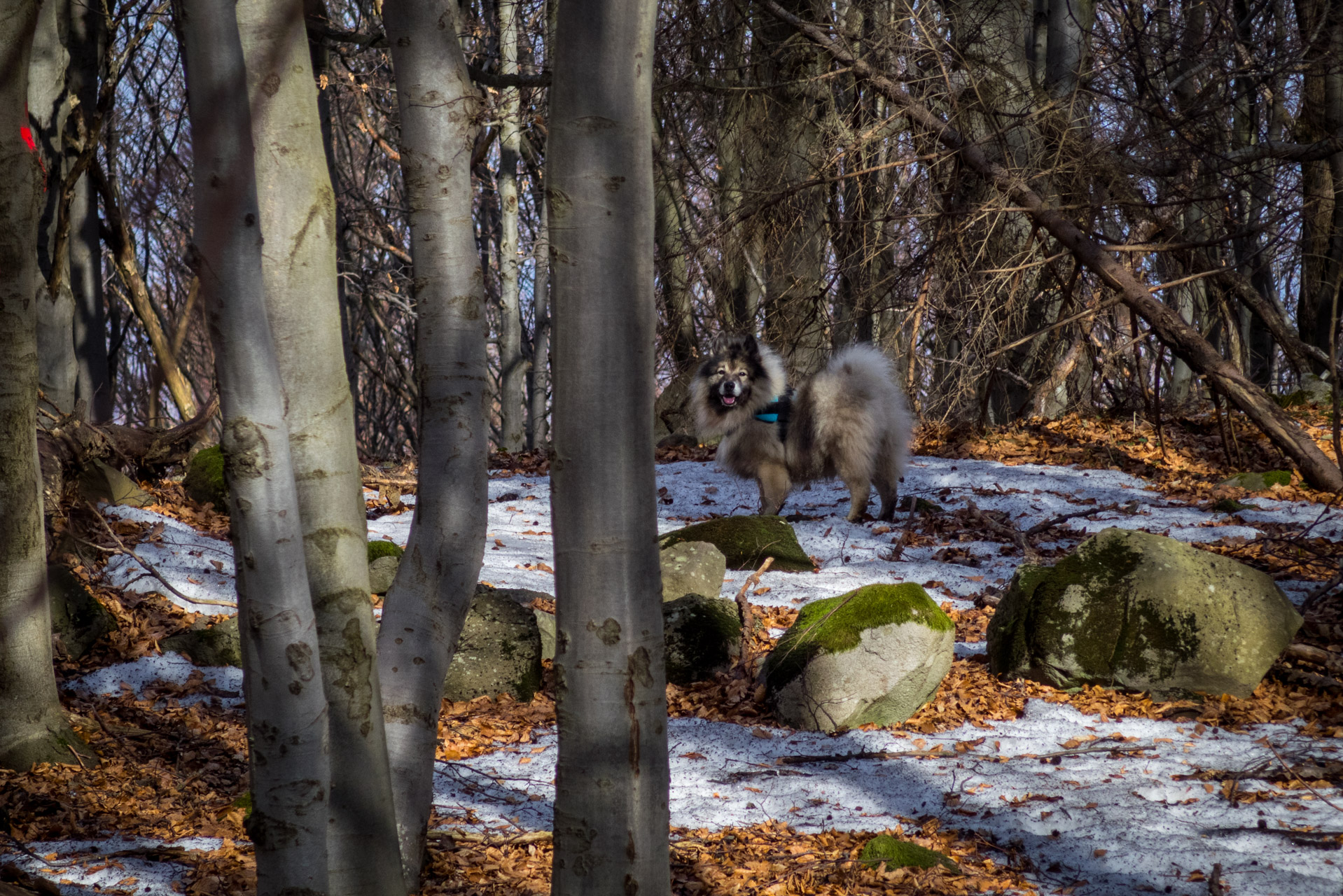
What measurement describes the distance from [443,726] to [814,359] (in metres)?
7.05

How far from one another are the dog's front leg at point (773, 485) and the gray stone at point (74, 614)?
16.6 feet

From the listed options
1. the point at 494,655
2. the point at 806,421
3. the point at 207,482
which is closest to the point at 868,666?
the point at 494,655

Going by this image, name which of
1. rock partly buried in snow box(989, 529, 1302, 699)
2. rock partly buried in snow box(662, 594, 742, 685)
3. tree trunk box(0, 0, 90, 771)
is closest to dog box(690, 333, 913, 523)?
rock partly buried in snow box(662, 594, 742, 685)

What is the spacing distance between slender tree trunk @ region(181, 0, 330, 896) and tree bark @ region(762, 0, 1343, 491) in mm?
6537

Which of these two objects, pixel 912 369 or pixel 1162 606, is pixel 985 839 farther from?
pixel 912 369

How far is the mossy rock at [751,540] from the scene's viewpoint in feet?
22.6

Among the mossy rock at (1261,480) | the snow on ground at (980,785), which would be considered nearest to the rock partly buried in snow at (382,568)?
the snow on ground at (980,785)

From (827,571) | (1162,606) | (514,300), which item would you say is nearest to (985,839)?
(1162,606)

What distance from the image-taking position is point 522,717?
4.68m

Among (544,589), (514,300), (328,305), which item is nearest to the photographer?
(328,305)

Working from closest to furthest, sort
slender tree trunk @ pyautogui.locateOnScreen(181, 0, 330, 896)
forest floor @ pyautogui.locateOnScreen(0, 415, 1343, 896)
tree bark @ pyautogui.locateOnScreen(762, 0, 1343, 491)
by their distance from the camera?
slender tree trunk @ pyautogui.locateOnScreen(181, 0, 330, 896) < forest floor @ pyautogui.locateOnScreen(0, 415, 1343, 896) < tree bark @ pyautogui.locateOnScreen(762, 0, 1343, 491)

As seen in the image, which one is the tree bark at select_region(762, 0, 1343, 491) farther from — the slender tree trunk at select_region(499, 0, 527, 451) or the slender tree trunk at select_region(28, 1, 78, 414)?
the slender tree trunk at select_region(499, 0, 527, 451)

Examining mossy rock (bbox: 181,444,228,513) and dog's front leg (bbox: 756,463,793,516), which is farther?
dog's front leg (bbox: 756,463,793,516)

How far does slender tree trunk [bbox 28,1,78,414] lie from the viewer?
22.6 ft
